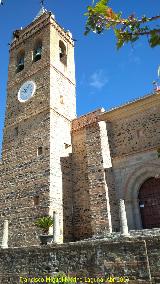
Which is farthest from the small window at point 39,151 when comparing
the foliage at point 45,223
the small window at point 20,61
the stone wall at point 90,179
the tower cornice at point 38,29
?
the tower cornice at point 38,29

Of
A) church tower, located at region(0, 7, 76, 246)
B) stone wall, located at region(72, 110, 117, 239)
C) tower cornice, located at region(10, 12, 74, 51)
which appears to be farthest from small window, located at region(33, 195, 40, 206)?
tower cornice, located at region(10, 12, 74, 51)

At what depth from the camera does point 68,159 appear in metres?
15.8

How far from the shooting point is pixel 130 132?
1490 centimetres

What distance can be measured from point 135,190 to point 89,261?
559cm

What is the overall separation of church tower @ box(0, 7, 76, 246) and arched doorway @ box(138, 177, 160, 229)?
12.6ft

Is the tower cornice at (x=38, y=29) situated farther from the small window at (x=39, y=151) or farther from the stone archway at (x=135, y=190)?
the stone archway at (x=135, y=190)

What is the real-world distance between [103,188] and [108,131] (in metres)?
3.47

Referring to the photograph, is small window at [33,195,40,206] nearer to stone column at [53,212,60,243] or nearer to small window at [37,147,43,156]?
small window at [37,147,43,156]

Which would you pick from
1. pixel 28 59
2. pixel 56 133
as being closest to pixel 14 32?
pixel 28 59

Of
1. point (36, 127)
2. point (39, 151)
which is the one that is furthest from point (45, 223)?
point (36, 127)

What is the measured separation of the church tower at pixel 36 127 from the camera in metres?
14.0

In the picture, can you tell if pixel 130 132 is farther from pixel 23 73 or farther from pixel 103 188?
pixel 23 73

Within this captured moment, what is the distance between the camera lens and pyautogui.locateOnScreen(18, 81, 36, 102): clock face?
17.3 metres

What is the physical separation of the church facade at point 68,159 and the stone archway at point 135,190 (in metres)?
0.04
